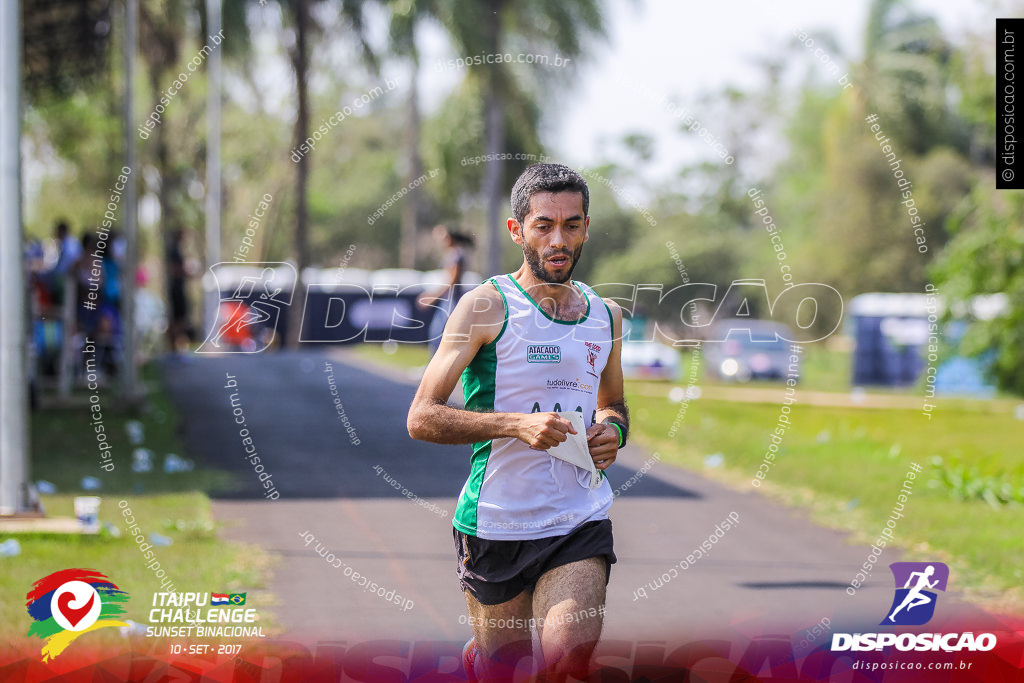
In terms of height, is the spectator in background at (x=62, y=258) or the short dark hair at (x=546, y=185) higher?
the short dark hair at (x=546, y=185)

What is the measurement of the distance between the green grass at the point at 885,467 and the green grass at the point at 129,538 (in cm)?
390

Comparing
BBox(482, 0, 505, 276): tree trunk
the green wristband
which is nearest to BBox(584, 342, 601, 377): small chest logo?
the green wristband

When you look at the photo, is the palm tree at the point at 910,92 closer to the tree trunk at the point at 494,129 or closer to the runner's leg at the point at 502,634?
the tree trunk at the point at 494,129

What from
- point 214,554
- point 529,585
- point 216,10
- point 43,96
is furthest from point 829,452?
point 43,96

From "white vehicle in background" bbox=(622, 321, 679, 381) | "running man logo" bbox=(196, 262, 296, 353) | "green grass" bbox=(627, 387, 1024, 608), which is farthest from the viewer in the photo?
"white vehicle in background" bbox=(622, 321, 679, 381)

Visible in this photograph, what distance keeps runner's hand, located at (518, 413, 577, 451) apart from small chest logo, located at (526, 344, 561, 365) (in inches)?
7.9

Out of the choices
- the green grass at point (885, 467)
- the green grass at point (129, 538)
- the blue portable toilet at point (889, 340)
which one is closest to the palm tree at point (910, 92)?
the blue portable toilet at point (889, 340)

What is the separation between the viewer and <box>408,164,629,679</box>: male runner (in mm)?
3346

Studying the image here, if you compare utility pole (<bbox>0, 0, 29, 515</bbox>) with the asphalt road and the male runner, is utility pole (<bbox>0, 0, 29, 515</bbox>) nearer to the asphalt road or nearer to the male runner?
the asphalt road

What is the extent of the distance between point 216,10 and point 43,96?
3.78 meters

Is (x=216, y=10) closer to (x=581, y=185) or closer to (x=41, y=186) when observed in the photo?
(x=581, y=185)

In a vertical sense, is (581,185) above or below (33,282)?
above

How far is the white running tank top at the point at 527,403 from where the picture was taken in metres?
3.40

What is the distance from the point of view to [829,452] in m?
11.8
